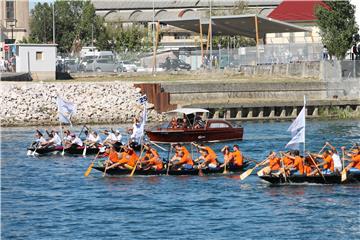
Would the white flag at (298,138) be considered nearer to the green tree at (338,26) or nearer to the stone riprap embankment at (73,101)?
the stone riprap embankment at (73,101)

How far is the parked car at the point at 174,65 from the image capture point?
93.5m

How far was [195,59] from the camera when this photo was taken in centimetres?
9538

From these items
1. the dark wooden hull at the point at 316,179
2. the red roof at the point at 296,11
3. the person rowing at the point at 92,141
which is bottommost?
the dark wooden hull at the point at 316,179

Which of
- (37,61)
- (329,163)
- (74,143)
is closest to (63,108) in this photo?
(74,143)

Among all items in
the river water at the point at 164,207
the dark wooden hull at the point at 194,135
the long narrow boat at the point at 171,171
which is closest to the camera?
the river water at the point at 164,207

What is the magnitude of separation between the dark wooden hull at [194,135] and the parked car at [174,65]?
34538 mm

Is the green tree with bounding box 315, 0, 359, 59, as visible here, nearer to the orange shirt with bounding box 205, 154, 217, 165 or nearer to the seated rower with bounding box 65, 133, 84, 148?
the seated rower with bounding box 65, 133, 84, 148

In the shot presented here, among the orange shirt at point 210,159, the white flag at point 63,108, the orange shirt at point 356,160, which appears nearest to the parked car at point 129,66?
the white flag at point 63,108

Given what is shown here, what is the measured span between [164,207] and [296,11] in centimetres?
7678

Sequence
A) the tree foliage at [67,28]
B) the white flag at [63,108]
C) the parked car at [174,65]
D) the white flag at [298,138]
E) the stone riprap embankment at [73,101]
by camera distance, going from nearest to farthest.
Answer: the white flag at [298,138]
the white flag at [63,108]
the stone riprap embankment at [73,101]
the parked car at [174,65]
the tree foliage at [67,28]

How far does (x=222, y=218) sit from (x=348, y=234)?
187 inches

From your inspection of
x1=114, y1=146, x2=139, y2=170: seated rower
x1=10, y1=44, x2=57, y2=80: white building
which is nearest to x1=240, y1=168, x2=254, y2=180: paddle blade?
x1=114, y1=146, x2=139, y2=170: seated rower

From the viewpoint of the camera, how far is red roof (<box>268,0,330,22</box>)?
10905 centimetres

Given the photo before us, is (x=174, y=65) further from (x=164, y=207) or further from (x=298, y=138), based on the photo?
(x=164, y=207)
